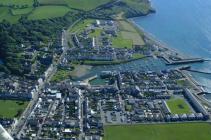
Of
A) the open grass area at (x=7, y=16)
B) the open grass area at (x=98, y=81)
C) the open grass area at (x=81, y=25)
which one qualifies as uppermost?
the open grass area at (x=7, y=16)

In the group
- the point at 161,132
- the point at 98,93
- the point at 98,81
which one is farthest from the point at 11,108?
the point at 161,132

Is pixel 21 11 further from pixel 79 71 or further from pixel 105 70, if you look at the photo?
pixel 105 70

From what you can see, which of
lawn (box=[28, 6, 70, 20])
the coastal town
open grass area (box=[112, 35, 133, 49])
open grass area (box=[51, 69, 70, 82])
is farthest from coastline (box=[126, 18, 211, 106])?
open grass area (box=[51, 69, 70, 82])

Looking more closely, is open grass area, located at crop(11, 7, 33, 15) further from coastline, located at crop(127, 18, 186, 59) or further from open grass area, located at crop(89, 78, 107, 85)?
open grass area, located at crop(89, 78, 107, 85)

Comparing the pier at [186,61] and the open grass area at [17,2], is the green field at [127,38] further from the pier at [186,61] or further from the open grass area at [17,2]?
the open grass area at [17,2]

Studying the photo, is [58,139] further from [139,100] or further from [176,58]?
[176,58]

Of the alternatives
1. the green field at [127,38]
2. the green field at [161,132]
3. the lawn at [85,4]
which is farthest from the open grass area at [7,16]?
the green field at [161,132]
